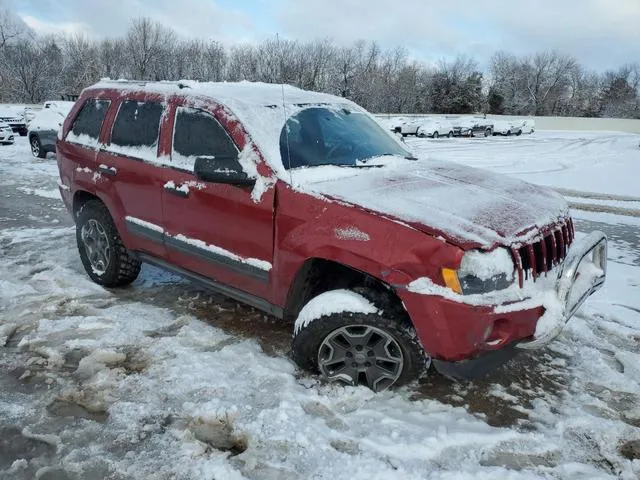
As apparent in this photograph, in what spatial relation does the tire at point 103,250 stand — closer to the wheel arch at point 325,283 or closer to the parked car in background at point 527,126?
the wheel arch at point 325,283

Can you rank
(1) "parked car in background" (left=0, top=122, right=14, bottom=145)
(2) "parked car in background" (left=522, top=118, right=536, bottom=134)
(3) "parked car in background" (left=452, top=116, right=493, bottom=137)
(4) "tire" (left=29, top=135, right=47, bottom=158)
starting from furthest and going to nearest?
(2) "parked car in background" (left=522, top=118, right=536, bottom=134) → (3) "parked car in background" (left=452, top=116, right=493, bottom=137) → (1) "parked car in background" (left=0, top=122, right=14, bottom=145) → (4) "tire" (left=29, top=135, right=47, bottom=158)

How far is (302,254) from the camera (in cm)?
333

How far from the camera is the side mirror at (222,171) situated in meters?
3.50

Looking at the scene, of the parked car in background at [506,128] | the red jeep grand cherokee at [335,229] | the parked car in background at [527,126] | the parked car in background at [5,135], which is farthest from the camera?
the parked car in background at [527,126]

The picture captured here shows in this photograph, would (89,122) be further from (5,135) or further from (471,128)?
(471,128)

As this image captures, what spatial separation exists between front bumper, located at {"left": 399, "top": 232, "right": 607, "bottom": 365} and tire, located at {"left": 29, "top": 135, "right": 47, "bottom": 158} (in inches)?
597

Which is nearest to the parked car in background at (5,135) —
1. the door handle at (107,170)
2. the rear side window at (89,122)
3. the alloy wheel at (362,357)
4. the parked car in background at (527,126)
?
the rear side window at (89,122)

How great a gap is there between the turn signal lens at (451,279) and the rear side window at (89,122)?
352cm

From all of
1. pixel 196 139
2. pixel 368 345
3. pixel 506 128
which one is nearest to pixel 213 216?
pixel 196 139

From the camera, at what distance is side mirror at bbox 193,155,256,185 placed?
350 centimetres

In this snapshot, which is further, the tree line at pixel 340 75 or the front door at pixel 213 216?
the tree line at pixel 340 75

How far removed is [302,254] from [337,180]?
0.57 m

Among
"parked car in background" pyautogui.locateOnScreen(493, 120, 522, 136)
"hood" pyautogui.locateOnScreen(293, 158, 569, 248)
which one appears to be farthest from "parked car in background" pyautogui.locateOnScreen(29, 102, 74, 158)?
"parked car in background" pyautogui.locateOnScreen(493, 120, 522, 136)

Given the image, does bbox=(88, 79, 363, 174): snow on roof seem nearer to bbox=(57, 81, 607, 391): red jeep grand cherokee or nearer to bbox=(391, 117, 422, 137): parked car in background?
bbox=(57, 81, 607, 391): red jeep grand cherokee
